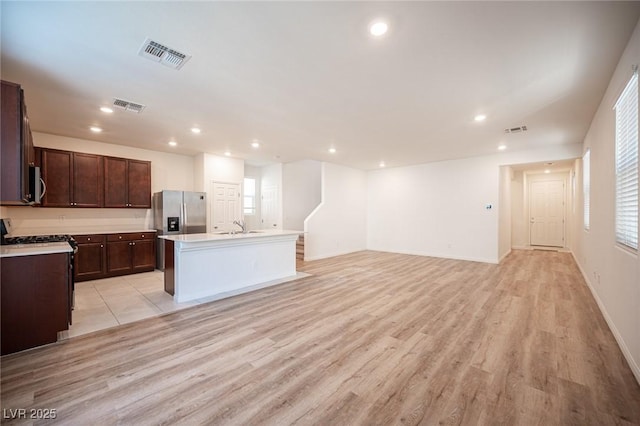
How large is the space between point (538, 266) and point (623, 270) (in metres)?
4.38

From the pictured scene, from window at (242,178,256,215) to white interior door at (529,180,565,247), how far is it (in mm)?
9601

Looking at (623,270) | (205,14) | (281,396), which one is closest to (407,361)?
(281,396)

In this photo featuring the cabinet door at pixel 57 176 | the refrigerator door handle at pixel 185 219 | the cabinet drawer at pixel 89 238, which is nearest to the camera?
the cabinet door at pixel 57 176

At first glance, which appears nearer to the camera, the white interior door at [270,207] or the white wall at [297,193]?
the white wall at [297,193]

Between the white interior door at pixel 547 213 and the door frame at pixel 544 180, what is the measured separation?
0.14ft

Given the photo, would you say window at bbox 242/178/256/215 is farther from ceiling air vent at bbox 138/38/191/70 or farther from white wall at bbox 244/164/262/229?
ceiling air vent at bbox 138/38/191/70

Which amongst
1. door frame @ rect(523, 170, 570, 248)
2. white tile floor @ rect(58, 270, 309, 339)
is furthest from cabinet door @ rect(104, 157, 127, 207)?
door frame @ rect(523, 170, 570, 248)

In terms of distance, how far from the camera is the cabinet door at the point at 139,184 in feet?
18.7

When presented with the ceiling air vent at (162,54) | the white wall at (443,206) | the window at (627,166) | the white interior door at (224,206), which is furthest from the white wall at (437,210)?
the ceiling air vent at (162,54)

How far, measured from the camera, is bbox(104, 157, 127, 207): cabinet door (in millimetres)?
5383

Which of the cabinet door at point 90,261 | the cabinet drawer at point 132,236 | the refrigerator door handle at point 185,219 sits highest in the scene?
Result: the refrigerator door handle at point 185,219

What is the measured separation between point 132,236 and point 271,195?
13.6ft

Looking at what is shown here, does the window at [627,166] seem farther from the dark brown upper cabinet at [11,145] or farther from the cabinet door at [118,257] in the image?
the cabinet door at [118,257]

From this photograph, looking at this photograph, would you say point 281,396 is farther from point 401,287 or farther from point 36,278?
point 401,287
